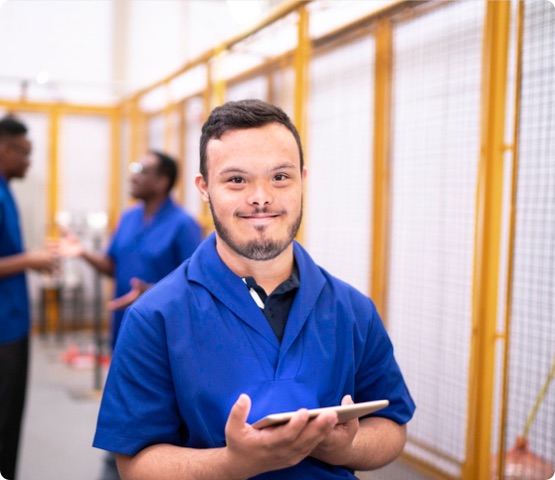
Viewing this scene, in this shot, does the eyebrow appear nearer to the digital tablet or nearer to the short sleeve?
the short sleeve

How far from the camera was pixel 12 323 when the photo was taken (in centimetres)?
263

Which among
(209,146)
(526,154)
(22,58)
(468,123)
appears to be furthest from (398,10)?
(22,58)

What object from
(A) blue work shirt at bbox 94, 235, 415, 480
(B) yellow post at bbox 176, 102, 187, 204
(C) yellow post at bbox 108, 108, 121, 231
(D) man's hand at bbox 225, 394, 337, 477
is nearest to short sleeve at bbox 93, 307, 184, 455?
(A) blue work shirt at bbox 94, 235, 415, 480

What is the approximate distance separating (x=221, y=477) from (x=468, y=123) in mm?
1682

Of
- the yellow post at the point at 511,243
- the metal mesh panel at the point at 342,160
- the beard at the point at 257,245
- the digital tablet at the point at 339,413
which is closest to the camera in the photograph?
the digital tablet at the point at 339,413

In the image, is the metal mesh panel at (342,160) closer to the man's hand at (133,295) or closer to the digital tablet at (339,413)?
the man's hand at (133,295)

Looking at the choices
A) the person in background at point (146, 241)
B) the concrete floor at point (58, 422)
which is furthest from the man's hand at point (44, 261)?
the concrete floor at point (58, 422)

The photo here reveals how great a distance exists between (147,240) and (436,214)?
1.42 m

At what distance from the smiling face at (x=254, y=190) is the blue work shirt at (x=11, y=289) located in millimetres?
1726

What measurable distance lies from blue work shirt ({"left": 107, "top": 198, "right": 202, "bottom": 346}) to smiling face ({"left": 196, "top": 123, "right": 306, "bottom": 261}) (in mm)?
1639

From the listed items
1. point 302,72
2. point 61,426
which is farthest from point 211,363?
point 61,426

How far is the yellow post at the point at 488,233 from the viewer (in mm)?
1960

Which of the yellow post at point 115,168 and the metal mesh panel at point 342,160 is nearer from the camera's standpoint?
the metal mesh panel at point 342,160

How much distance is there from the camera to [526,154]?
6.67 ft
